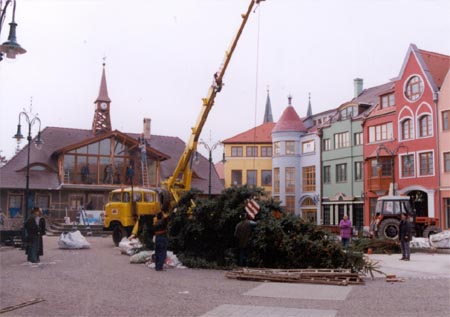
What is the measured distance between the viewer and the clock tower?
51.0 meters

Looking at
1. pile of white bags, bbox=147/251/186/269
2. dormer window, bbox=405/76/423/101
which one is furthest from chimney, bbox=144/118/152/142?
pile of white bags, bbox=147/251/186/269

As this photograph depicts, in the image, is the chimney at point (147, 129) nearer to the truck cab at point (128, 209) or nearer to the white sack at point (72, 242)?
the truck cab at point (128, 209)

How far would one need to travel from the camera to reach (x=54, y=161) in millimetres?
46156

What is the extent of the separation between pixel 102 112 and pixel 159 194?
28280mm

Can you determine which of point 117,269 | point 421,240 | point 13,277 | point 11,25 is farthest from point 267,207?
point 421,240

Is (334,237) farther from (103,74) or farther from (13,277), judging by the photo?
(103,74)

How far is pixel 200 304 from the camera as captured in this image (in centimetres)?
1028

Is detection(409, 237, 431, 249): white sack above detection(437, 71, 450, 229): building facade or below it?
below

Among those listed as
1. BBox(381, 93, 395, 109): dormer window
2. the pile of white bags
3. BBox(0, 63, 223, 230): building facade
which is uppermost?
BBox(381, 93, 395, 109): dormer window

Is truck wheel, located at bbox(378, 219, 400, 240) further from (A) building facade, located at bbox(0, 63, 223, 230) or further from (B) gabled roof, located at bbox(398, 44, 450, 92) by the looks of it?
(A) building facade, located at bbox(0, 63, 223, 230)

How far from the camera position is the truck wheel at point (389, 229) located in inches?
1083

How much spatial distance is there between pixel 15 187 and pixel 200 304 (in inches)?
1413

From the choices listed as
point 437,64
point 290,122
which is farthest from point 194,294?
point 290,122

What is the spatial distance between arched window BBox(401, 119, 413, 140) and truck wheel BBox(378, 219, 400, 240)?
1677 cm
